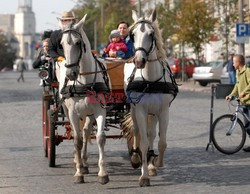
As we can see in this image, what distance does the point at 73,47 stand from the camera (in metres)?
10.4

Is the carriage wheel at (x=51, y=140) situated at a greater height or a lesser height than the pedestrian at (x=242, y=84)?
lesser

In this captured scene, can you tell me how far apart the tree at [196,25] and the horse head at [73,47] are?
38153mm

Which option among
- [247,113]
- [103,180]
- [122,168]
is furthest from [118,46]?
[247,113]

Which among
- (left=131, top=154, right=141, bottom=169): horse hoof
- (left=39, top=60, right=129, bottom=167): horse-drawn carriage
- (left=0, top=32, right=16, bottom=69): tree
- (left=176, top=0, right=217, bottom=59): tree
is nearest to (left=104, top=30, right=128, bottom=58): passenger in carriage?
(left=39, top=60, right=129, bottom=167): horse-drawn carriage

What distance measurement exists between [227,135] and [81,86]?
4.11 meters

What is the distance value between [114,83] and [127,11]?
80355 millimetres

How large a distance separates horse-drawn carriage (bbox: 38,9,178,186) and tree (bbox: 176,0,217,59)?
37.2 m

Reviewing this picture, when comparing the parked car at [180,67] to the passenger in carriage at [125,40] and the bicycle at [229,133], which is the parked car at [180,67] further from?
the passenger in carriage at [125,40]

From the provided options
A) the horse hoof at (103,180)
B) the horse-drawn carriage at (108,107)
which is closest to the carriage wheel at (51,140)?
the horse-drawn carriage at (108,107)

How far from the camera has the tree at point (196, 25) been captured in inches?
1907

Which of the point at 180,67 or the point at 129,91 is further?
the point at 180,67

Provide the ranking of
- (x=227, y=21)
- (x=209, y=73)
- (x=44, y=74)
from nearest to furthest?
1. (x=44, y=74)
2. (x=209, y=73)
3. (x=227, y=21)

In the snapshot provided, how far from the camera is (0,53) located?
156 meters

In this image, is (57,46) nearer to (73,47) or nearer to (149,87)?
(73,47)
